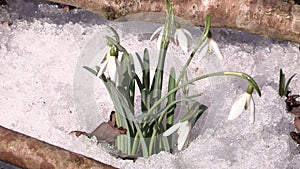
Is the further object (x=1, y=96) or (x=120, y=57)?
(x=1, y=96)

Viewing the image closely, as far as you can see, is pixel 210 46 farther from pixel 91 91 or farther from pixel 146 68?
pixel 91 91

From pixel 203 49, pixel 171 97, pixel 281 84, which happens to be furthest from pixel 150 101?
pixel 281 84

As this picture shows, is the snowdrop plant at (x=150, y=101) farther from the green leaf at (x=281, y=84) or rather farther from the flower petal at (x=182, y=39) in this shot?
the green leaf at (x=281, y=84)

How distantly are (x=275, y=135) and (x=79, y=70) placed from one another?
0.47 metres

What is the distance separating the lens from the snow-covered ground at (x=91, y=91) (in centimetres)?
136

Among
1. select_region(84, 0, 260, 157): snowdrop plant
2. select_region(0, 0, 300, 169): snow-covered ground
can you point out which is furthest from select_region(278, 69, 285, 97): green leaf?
select_region(84, 0, 260, 157): snowdrop plant

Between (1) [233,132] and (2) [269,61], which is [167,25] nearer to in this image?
(1) [233,132]

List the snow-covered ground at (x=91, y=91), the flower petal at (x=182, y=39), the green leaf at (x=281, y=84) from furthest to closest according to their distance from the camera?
the green leaf at (x=281, y=84), the snow-covered ground at (x=91, y=91), the flower petal at (x=182, y=39)

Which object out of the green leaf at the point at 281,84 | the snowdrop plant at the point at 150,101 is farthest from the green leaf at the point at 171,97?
the green leaf at the point at 281,84

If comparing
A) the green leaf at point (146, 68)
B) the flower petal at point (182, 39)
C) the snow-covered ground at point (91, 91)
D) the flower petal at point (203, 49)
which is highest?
the flower petal at point (182, 39)

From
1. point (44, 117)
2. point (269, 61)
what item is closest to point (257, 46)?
point (269, 61)

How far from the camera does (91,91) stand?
4.75 feet

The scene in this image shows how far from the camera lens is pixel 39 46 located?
1.69 meters

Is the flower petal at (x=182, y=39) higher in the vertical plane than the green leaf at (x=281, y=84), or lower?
higher
